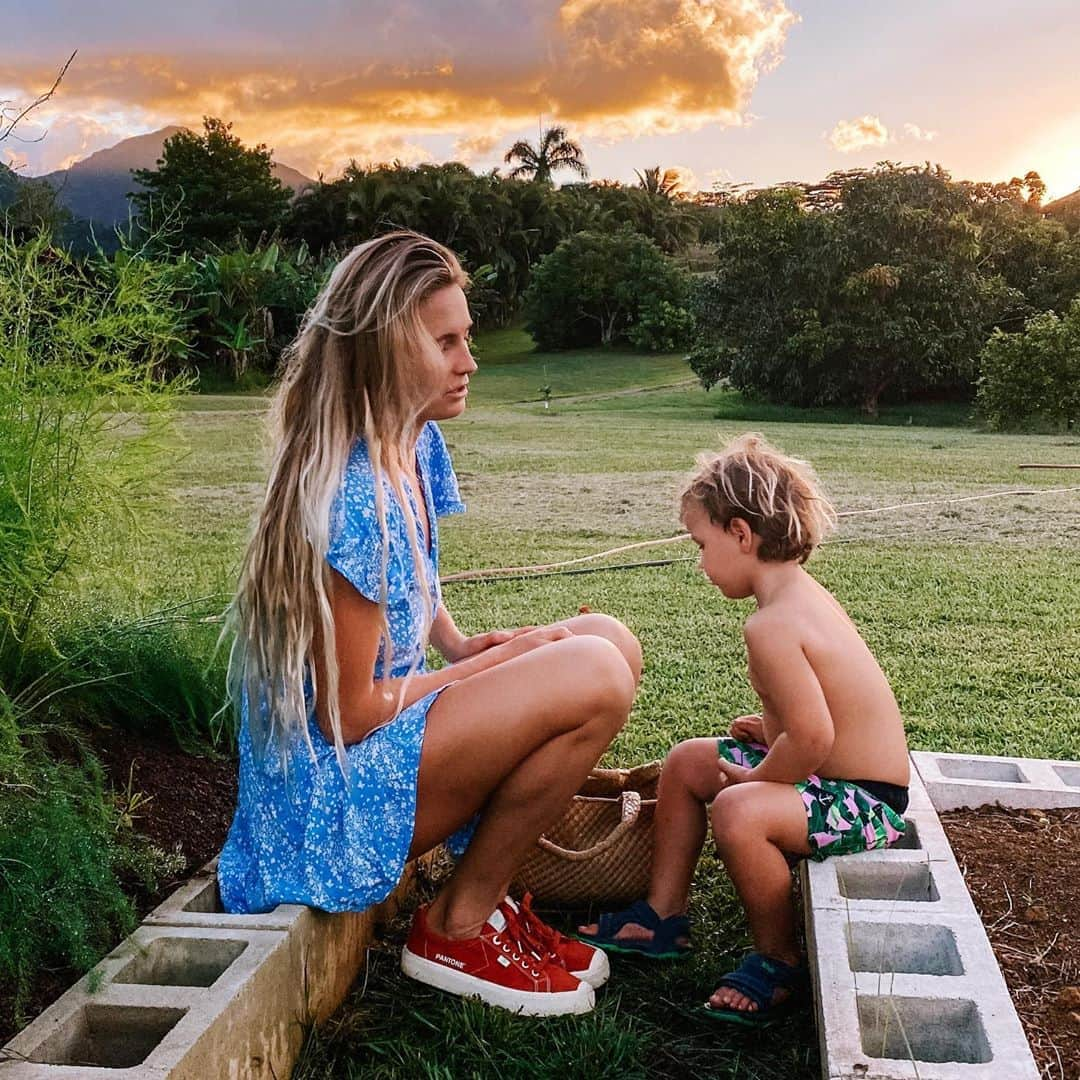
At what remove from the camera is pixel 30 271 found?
9.04 feet

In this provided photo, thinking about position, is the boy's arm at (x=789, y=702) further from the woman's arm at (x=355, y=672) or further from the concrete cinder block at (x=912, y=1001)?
the woman's arm at (x=355, y=672)

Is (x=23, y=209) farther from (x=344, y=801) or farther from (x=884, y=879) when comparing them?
(x=884, y=879)

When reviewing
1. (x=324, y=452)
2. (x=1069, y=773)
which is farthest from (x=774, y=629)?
(x=1069, y=773)

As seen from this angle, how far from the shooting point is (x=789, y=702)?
7.57 ft

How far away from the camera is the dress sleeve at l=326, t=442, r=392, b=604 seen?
2051mm

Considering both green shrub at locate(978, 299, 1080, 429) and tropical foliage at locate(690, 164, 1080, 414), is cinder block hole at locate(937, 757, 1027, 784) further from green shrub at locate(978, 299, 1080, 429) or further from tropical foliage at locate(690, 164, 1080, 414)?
tropical foliage at locate(690, 164, 1080, 414)

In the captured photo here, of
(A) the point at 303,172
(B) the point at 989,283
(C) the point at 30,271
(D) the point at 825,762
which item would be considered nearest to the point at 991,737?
(D) the point at 825,762

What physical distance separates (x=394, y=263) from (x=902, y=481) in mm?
8800

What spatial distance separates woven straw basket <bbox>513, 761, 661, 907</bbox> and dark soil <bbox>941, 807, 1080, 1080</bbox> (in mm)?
661

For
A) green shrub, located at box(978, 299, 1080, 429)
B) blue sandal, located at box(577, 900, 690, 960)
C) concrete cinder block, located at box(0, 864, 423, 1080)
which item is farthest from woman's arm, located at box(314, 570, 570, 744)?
green shrub, located at box(978, 299, 1080, 429)

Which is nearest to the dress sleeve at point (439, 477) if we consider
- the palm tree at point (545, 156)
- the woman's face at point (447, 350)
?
the woman's face at point (447, 350)

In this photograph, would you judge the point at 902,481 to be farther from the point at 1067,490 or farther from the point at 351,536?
the point at 351,536

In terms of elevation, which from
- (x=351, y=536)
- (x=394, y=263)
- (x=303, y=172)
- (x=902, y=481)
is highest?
(x=303, y=172)

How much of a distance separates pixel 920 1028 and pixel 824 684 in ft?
2.37
